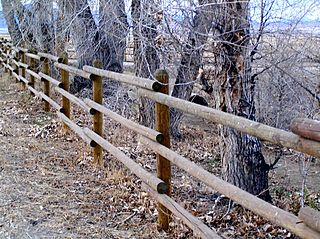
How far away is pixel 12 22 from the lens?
636 inches

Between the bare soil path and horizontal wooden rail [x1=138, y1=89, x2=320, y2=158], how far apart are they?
49.5 inches

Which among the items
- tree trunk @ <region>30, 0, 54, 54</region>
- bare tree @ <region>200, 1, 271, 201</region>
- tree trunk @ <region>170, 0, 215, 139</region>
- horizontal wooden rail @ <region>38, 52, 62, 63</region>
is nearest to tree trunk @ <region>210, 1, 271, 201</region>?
bare tree @ <region>200, 1, 271, 201</region>

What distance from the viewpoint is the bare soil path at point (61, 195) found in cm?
475

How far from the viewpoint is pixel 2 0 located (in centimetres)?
1549

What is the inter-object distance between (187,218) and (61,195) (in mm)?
2142

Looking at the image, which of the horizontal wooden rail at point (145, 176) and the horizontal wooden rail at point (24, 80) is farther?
the horizontal wooden rail at point (24, 80)

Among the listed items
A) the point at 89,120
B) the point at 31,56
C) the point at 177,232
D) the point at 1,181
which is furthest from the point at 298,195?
the point at 31,56

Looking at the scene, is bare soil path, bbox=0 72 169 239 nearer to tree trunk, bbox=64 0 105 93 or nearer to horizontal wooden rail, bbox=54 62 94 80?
horizontal wooden rail, bbox=54 62 94 80

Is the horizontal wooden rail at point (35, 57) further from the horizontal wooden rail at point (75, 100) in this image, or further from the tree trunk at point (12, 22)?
the tree trunk at point (12, 22)

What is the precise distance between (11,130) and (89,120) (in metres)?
1.68

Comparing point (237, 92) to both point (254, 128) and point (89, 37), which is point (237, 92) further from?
point (89, 37)

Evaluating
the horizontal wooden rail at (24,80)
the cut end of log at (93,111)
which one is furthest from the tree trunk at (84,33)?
the cut end of log at (93,111)

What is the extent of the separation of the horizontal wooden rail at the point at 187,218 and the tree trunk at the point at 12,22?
1180 cm

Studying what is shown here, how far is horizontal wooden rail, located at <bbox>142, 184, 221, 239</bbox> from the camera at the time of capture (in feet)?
12.3
